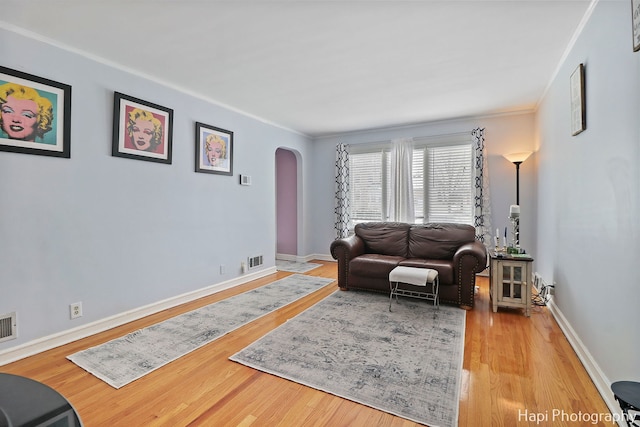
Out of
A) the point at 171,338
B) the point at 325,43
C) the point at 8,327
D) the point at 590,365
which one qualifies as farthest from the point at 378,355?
the point at 8,327

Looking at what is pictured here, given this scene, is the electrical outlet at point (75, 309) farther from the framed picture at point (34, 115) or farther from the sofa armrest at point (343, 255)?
the sofa armrest at point (343, 255)

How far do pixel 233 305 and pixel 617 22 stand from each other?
392cm

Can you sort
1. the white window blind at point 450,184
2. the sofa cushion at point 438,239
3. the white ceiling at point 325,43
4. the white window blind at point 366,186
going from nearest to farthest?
the white ceiling at point 325,43
the sofa cushion at point 438,239
the white window blind at point 450,184
the white window blind at point 366,186

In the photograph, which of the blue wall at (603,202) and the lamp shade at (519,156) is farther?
the lamp shade at (519,156)

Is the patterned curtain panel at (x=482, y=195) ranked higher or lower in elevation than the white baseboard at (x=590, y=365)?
higher

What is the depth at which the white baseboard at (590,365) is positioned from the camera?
1.66m

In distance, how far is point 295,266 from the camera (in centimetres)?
571

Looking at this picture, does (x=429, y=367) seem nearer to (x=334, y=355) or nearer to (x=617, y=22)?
(x=334, y=355)

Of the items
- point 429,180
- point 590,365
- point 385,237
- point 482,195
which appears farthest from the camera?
point 429,180

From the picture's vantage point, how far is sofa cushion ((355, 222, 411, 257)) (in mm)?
4285

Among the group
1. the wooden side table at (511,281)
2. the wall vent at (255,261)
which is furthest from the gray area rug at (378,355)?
the wall vent at (255,261)

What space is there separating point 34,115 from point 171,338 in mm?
2134

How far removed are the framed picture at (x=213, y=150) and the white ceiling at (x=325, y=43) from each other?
454 millimetres

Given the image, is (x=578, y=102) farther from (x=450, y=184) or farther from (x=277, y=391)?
(x=277, y=391)
